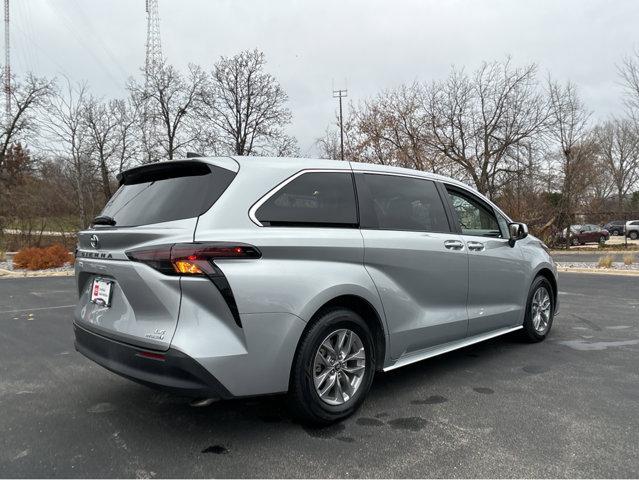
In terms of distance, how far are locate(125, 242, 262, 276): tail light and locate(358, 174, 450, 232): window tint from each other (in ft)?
3.81

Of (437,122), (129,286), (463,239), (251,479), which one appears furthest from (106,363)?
(437,122)

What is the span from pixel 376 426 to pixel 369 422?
0.24ft

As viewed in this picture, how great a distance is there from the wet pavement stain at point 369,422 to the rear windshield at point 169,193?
177cm

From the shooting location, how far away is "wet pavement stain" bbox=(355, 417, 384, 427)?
318cm

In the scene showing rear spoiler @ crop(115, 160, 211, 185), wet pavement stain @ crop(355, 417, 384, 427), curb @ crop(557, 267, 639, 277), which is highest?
rear spoiler @ crop(115, 160, 211, 185)

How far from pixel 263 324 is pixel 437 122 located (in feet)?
80.1

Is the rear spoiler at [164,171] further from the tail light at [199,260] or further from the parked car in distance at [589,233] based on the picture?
the parked car in distance at [589,233]

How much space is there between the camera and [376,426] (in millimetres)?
3152

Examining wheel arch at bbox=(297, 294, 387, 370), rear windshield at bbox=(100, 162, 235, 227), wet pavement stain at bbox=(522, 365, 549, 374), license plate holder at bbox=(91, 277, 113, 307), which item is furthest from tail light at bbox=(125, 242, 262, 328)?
wet pavement stain at bbox=(522, 365, 549, 374)

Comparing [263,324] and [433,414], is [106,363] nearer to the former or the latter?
[263,324]

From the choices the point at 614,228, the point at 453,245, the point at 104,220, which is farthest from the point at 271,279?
the point at 614,228

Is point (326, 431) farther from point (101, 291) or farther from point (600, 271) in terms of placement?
point (600, 271)

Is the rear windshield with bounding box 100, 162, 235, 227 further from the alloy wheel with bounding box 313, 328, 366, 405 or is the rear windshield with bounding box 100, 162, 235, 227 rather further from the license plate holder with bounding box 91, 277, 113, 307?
the alloy wheel with bounding box 313, 328, 366, 405

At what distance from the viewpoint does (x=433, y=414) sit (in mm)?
3344
